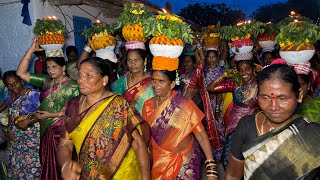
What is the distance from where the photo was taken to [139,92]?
5066 mm

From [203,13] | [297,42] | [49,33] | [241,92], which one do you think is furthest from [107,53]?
[203,13]

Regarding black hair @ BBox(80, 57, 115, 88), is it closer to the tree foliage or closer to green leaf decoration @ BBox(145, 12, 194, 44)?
green leaf decoration @ BBox(145, 12, 194, 44)

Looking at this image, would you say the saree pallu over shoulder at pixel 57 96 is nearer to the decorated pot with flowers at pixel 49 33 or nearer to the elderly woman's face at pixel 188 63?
the decorated pot with flowers at pixel 49 33

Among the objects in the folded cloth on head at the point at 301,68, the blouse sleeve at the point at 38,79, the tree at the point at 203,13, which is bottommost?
the blouse sleeve at the point at 38,79

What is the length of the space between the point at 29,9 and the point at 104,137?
6.77 metres

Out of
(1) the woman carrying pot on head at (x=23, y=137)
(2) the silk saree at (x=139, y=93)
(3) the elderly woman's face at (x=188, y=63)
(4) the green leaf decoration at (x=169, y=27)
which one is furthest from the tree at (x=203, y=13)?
(4) the green leaf decoration at (x=169, y=27)

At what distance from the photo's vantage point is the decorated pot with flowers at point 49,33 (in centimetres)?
556

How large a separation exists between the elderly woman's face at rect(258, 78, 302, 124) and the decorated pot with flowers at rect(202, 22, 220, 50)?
6.01 meters

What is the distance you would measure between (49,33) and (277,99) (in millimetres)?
4006

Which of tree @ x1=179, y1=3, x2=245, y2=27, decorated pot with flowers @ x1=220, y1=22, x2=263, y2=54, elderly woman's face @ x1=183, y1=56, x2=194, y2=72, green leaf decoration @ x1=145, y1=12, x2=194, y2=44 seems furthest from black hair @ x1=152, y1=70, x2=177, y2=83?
tree @ x1=179, y1=3, x2=245, y2=27

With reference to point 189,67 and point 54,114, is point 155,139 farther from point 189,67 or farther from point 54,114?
point 189,67

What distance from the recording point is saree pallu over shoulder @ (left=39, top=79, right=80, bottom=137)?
5.21 meters

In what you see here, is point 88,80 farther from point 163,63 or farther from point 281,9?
point 281,9

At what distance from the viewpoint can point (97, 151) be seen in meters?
3.39
